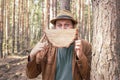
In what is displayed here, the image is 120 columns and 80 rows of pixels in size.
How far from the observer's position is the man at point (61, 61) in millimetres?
2965

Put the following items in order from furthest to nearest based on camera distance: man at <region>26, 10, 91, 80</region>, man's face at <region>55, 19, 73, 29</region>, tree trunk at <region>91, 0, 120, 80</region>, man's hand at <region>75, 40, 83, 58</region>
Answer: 1. man's face at <region>55, 19, 73, 29</region>
2. man at <region>26, 10, 91, 80</region>
3. man's hand at <region>75, 40, 83, 58</region>
4. tree trunk at <region>91, 0, 120, 80</region>

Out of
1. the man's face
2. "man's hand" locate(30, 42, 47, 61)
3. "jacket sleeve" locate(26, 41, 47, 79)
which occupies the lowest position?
"jacket sleeve" locate(26, 41, 47, 79)

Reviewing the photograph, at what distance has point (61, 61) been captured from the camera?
10.1ft

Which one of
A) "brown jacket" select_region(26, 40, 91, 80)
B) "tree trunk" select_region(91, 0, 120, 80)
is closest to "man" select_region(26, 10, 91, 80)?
"brown jacket" select_region(26, 40, 91, 80)

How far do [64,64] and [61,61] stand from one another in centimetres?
6

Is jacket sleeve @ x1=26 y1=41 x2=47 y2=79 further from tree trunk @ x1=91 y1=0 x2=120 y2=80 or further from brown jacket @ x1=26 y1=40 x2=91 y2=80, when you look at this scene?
tree trunk @ x1=91 y1=0 x2=120 y2=80

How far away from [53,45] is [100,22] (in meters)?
0.62

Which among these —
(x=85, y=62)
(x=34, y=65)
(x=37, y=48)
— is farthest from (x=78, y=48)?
(x=34, y=65)

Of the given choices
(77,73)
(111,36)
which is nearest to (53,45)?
(77,73)

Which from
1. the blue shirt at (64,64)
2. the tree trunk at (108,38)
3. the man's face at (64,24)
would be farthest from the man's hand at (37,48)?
the tree trunk at (108,38)

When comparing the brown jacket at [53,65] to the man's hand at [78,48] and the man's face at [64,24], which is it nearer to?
the man's hand at [78,48]

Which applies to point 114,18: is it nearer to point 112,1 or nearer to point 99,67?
point 112,1

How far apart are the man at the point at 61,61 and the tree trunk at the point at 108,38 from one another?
0.96 feet

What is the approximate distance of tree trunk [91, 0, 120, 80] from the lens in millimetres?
2607
